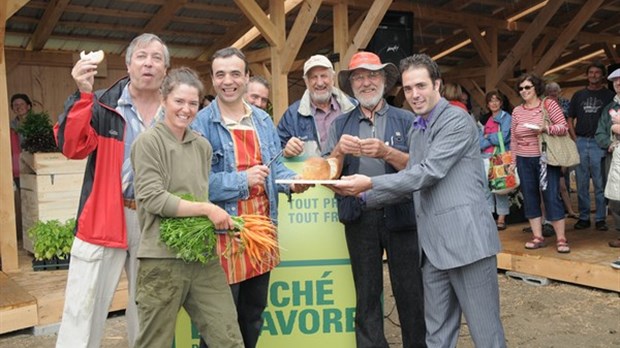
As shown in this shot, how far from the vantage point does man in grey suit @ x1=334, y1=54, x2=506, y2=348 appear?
2.41 m

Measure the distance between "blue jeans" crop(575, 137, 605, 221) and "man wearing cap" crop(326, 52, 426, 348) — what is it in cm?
377

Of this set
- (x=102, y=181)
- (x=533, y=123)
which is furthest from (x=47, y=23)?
(x=102, y=181)

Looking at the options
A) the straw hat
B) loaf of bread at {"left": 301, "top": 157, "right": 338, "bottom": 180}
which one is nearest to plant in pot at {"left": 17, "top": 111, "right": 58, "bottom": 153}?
the straw hat

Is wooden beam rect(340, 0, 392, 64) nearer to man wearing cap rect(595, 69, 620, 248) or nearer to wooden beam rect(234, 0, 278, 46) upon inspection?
wooden beam rect(234, 0, 278, 46)

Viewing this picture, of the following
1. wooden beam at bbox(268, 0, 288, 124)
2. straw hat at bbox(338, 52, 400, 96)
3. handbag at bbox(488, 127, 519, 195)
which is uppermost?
wooden beam at bbox(268, 0, 288, 124)

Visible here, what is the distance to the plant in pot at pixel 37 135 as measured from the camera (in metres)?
5.36

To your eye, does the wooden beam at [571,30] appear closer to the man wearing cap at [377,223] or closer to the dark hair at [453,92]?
the dark hair at [453,92]

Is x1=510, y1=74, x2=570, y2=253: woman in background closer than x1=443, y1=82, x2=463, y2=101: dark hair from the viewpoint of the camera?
Yes

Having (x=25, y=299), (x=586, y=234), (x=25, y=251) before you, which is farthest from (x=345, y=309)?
(x=25, y=251)

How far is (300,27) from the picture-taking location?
253 inches

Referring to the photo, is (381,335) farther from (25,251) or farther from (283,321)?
(25,251)

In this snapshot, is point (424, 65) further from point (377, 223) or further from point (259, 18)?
point (259, 18)

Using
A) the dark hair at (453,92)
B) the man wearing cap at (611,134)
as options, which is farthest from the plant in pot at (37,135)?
the man wearing cap at (611,134)

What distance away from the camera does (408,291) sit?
2.95 m
